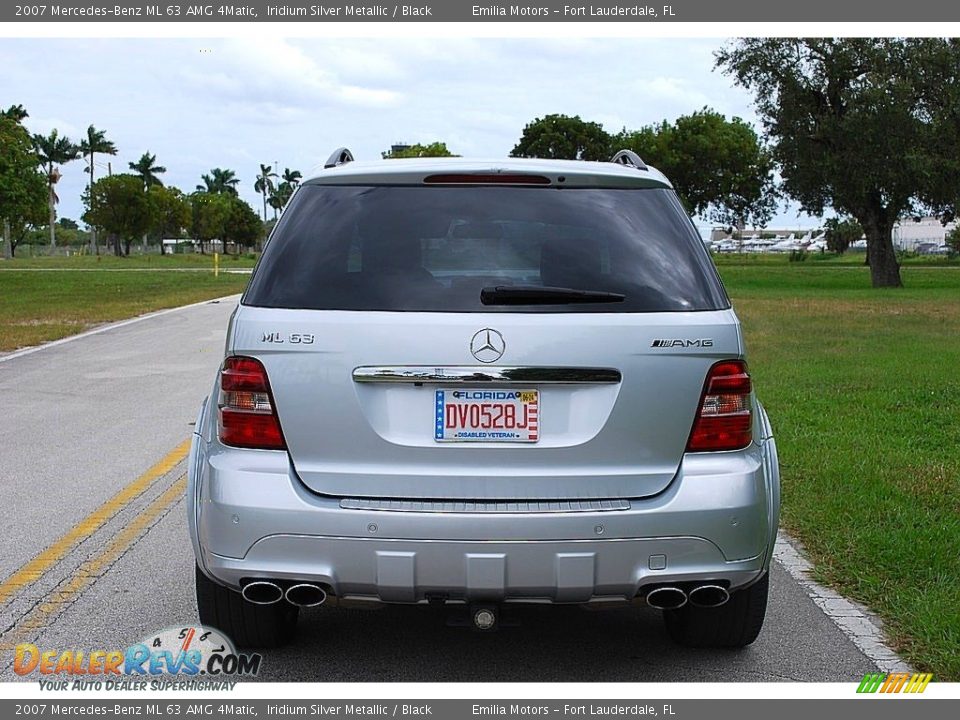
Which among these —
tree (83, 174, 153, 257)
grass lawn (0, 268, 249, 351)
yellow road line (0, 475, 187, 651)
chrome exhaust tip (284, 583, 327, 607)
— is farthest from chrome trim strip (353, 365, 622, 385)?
tree (83, 174, 153, 257)

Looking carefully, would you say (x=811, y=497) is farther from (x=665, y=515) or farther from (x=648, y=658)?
(x=665, y=515)

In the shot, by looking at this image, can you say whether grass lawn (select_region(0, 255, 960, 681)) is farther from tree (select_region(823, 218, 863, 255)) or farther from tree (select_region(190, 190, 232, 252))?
tree (select_region(190, 190, 232, 252))

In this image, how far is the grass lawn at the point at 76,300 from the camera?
19969mm

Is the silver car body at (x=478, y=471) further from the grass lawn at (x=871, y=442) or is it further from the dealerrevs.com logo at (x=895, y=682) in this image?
the grass lawn at (x=871, y=442)

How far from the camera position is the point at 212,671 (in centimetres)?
446

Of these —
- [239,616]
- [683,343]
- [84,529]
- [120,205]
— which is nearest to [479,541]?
[683,343]

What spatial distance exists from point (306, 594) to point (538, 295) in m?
1.22

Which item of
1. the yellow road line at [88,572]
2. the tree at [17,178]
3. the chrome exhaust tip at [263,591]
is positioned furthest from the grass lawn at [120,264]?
the chrome exhaust tip at [263,591]

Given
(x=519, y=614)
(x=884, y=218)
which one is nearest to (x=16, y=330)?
(x=519, y=614)

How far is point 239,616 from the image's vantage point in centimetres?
455

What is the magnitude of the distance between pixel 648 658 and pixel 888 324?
18828mm

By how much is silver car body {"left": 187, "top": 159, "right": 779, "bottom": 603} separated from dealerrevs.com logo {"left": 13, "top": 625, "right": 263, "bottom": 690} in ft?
2.17

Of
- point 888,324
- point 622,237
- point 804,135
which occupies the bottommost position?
point 888,324

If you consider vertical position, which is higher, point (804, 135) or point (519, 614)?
point (804, 135)
